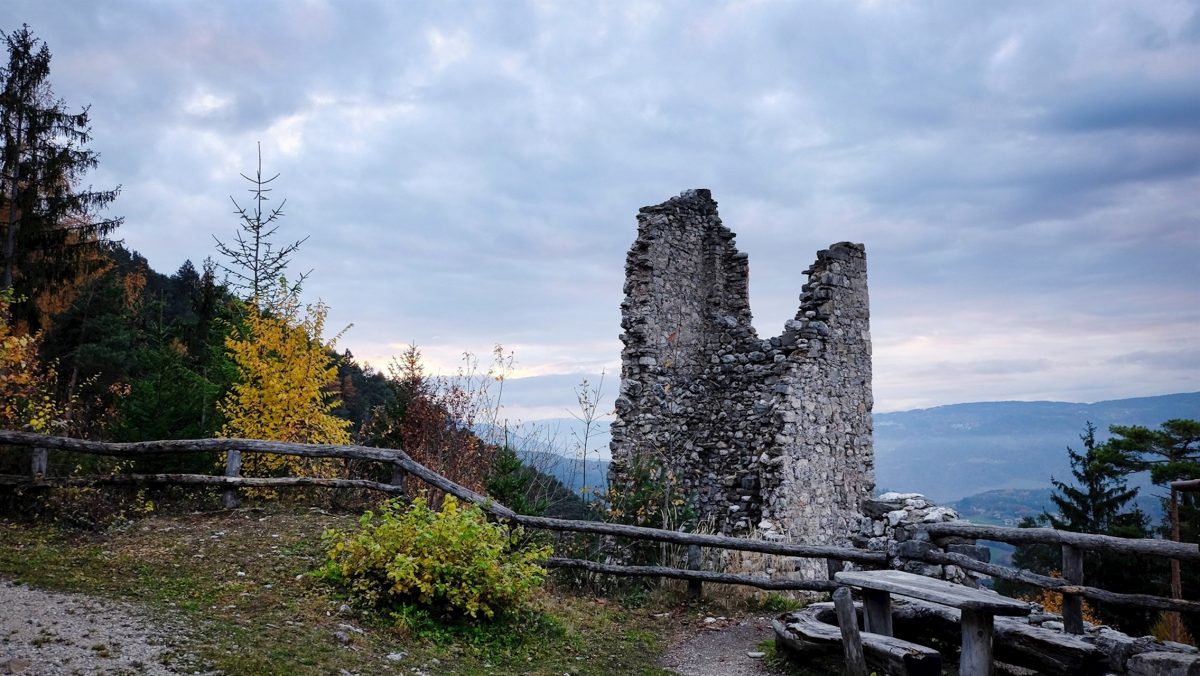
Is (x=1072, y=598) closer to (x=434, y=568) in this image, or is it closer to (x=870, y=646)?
(x=870, y=646)

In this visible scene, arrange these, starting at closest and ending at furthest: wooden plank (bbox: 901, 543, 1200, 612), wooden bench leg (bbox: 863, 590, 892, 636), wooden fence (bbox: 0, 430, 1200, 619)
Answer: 1. wooden plank (bbox: 901, 543, 1200, 612)
2. wooden bench leg (bbox: 863, 590, 892, 636)
3. wooden fence (bbox: 0, 430, 1200, 619)

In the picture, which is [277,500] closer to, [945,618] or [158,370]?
[158,370]

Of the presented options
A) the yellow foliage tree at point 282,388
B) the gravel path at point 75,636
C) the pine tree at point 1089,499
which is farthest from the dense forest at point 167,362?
the pine tree at point 1089,499

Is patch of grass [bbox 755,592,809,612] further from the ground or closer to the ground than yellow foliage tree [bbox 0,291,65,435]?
closer to the ground

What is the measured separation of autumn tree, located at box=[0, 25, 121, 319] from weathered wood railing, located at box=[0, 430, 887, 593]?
14.0 m

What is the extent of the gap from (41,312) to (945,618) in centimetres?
2639

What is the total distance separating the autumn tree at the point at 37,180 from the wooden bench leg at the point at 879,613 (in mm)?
22383

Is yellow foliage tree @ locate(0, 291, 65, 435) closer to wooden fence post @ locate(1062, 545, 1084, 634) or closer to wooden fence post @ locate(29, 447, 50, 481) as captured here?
wooden fence post @ locate(29, 447, 50, 481)

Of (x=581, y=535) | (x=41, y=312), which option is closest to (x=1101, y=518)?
(x=581, y=535)

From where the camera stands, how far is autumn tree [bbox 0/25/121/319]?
21.0 meters

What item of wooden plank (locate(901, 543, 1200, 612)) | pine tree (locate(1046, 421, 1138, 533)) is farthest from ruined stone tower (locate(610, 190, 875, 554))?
pine tree (locate(1046, 421, 1138, 533))

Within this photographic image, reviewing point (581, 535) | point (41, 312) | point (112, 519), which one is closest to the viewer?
point (112, 519)

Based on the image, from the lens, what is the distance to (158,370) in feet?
42.7

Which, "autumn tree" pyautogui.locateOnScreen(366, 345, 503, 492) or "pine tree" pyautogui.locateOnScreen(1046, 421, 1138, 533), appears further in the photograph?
"pine tree" pyautogui.locateOnScreen(1046, 421, 1138, 533)
